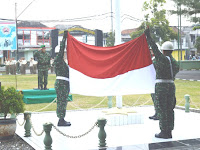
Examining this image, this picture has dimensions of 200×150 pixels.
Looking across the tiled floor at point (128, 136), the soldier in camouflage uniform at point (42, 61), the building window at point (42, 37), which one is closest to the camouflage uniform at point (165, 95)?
the tiled floor at point (128, 136)

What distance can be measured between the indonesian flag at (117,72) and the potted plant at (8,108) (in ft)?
4.84

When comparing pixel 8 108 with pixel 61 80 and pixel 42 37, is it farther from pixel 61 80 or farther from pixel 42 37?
pixel 42 37

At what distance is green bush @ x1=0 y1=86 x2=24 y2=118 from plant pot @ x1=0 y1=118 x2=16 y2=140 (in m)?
0.27

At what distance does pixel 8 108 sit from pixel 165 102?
3.77 m

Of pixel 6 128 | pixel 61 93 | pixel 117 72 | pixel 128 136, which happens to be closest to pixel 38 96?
pixel 61 93

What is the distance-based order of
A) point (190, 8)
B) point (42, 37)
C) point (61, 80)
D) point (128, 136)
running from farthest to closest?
point (42, 37) → point (190, 8) → point (61, 80) → point (128, 136)

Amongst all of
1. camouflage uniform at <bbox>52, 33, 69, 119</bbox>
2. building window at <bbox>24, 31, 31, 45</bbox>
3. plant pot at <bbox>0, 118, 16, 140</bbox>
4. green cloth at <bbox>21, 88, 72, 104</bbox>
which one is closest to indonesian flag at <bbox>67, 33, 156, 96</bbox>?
camouflage uniform at <bbox>52, 33, 69, 119</bbox>

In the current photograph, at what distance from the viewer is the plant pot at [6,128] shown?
7812mm

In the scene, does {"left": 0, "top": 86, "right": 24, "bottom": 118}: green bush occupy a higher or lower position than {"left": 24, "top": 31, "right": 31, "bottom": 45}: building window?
lower

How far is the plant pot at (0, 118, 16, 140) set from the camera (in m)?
7.81

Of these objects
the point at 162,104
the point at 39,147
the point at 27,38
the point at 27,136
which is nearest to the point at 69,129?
the point at 27,136

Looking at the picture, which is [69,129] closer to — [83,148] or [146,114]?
[83,148]

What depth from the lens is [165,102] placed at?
7.32m

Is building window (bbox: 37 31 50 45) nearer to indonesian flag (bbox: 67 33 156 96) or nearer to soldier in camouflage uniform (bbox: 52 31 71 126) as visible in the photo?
soldier in camouflage uniform (bbox: 52 31 71 126)
